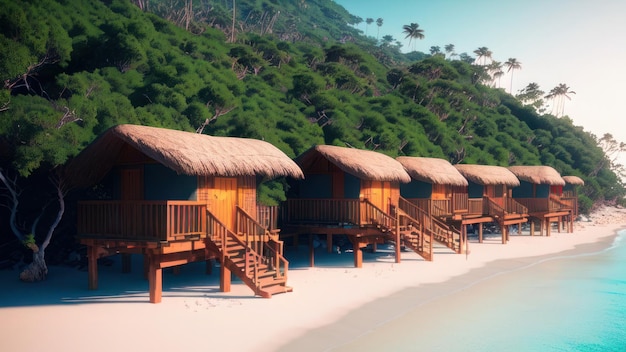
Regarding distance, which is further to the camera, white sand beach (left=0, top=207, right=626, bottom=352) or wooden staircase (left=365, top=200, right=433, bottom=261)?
wooden staircase (left=365, top=200, right=433, bottom=261)

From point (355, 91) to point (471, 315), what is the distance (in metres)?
44.2

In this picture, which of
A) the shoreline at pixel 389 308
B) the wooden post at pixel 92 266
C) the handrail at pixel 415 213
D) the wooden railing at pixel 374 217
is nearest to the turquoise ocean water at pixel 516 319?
the shoreline at pixel 389 308

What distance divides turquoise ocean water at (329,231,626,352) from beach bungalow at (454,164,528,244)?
8.68m

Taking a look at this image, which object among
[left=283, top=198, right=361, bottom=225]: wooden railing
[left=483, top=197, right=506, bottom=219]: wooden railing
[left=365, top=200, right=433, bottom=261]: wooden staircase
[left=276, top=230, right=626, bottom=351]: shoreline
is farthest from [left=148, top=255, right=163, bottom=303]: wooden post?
[left=483, top=197, right=506, bottom=219]: wooden railing

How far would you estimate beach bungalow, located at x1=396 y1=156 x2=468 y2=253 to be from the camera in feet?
84.3

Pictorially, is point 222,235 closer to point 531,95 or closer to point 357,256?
point 357,256

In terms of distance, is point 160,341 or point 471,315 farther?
point 471,315

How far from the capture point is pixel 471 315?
15523mm

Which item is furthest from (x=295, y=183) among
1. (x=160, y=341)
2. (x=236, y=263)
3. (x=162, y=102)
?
(x=160, y=341)

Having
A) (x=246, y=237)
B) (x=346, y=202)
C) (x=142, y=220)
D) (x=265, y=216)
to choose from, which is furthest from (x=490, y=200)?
(x=142, y=220)

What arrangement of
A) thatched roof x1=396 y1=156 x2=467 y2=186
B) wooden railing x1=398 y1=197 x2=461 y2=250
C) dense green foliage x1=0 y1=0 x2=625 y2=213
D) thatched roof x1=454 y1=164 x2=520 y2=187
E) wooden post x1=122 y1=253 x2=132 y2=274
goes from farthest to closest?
1. thatched roof x1=454 y1=164 x2=520 y2=187
2. thatched roof x1=396 y1=156 x2=467 y2=186
3. wooden railing x1=398 y1=197 x2=461 y2=250
4. wooden post x1=122 y1=253 x2=132 y2=274
5. dense green foliage x1=0 y1=0 x2=625 y2=213

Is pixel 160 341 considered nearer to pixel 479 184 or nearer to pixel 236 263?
pixel 236 263

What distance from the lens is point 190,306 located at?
14.5m

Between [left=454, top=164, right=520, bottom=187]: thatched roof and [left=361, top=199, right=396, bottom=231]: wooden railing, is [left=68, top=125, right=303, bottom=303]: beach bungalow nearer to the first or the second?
[left=361, top=199, right=396, bottom=231]: wooden railing
